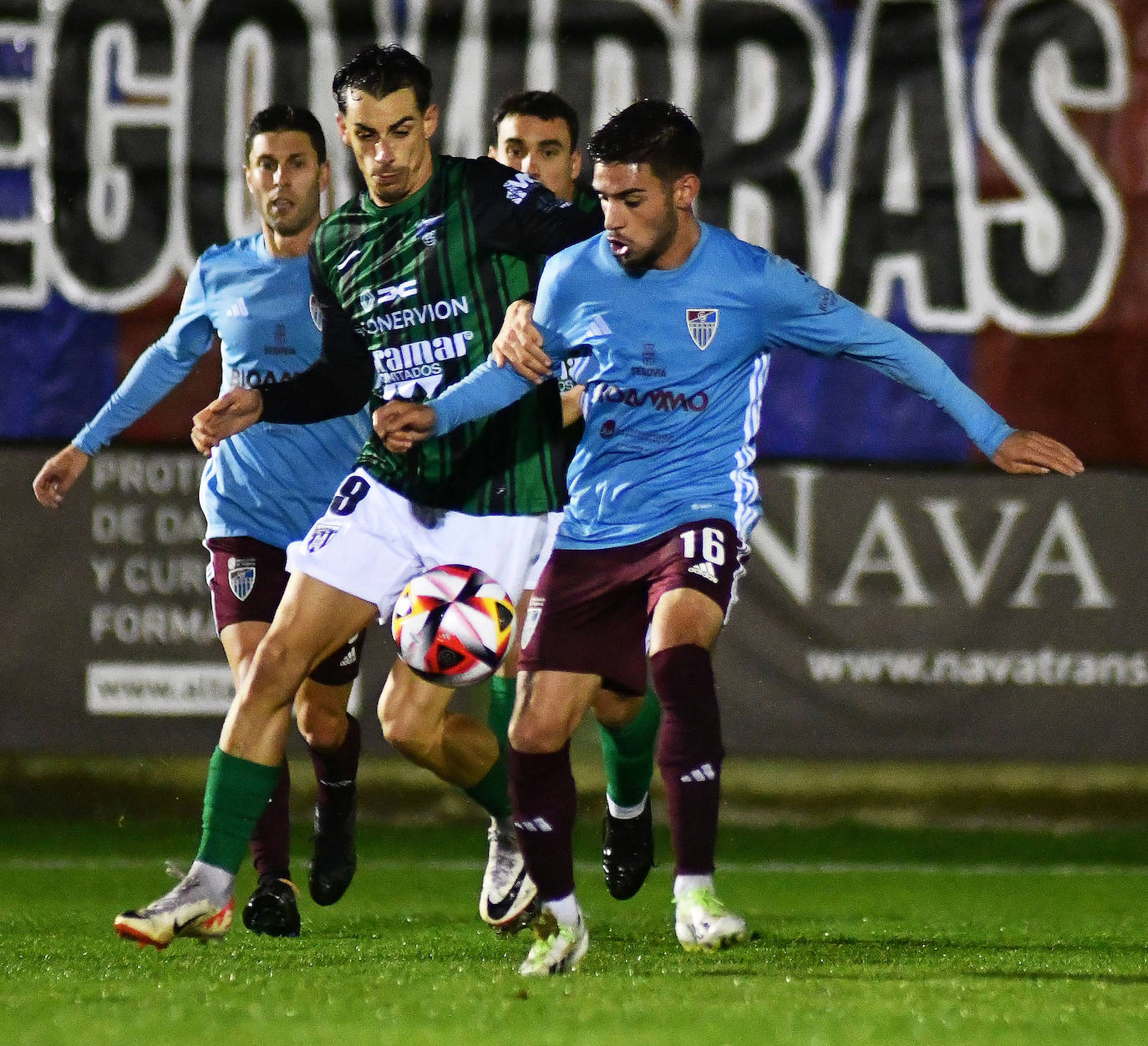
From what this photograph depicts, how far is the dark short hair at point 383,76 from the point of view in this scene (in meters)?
4.69

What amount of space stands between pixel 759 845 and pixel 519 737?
3789 millimetres

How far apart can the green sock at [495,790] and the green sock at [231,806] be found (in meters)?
1.09

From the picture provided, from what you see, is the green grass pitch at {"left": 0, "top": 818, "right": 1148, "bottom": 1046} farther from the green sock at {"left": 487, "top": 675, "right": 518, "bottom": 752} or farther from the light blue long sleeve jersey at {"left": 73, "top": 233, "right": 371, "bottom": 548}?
the light blue long sleeve jersey at {"left": 73, "top": 233, "right": 371, "bottom": 548}

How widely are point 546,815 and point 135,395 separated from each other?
2059 millimetres

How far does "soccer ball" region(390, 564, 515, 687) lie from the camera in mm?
4578

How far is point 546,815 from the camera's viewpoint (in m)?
4.36

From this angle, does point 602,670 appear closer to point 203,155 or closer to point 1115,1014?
point 1115,1014

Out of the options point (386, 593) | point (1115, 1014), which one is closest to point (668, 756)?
point (386, 593)

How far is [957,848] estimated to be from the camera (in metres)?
7.94

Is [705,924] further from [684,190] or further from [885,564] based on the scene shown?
[885,564]

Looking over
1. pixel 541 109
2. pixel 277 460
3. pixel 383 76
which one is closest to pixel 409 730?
pixel 277 460

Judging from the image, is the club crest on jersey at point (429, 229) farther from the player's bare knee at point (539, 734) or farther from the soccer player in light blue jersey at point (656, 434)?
the player's bare knee at point (539, 734)

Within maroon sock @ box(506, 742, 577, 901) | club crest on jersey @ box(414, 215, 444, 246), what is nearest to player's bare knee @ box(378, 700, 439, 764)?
maroon sock @ box(506, 742, 577, 901)

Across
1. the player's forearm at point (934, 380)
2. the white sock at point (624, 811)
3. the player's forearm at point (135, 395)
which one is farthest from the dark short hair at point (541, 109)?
the white sock at point (624, 811)
